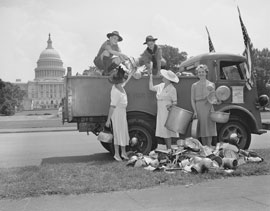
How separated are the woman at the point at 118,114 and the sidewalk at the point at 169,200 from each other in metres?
2.43

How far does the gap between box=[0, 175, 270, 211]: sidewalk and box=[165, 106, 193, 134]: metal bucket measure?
240 centimetres

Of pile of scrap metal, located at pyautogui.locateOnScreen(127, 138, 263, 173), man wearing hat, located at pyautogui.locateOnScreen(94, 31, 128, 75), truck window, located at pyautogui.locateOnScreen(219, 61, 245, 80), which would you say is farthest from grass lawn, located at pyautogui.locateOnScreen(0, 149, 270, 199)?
truck window, located at pyautogui.locateOnScreen(219, 61, 245, 80)

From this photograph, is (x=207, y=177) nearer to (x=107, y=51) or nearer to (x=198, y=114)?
(x=198, y=114)

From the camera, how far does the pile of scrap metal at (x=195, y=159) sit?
19.1 feet

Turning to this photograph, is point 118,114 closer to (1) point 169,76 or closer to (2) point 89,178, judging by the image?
(1) point 169,76

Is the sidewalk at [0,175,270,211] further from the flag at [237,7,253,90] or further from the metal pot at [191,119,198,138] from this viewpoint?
the flag at [237,7,253,90]

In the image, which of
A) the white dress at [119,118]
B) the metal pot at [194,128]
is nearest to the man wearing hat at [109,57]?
the white dress at [119,118]

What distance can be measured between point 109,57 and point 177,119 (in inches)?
77.6

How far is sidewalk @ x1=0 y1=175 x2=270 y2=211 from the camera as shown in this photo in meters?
3.94

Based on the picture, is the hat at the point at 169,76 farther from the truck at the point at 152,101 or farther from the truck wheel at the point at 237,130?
the truck wheel at the point at 237,130

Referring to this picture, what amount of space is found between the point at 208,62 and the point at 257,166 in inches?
119

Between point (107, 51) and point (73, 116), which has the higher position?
point (107, 51)

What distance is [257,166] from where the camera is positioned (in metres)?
6.09

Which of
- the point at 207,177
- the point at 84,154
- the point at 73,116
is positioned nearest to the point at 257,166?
the point at 207,177
